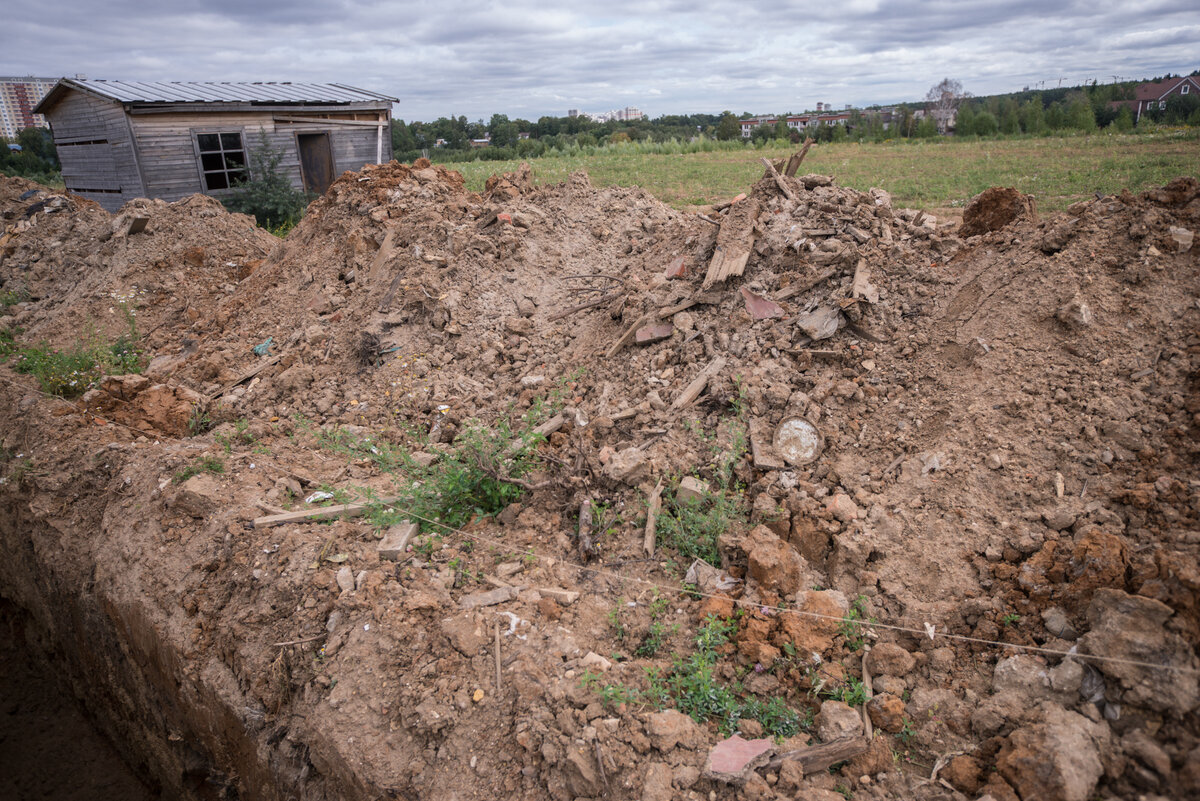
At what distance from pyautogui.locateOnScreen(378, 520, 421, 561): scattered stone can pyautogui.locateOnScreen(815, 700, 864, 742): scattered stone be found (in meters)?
2.43

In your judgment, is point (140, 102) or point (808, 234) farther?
point (140, 102)

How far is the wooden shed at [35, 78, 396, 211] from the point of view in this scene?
12.5m

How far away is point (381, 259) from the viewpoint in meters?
7.57

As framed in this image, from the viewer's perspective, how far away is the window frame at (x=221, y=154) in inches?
511

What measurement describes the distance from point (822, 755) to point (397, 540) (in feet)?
8.43

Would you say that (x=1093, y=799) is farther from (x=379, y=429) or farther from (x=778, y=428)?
(x=379, y=429)

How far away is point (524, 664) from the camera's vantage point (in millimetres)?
2998

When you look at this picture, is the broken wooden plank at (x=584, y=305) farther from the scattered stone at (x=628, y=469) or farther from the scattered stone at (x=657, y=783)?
the scattered stone at (x=657, y=783)

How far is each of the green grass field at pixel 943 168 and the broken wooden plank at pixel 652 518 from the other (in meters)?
9.64

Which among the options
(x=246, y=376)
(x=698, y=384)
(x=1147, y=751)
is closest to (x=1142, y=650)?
(x=1147, y=751)

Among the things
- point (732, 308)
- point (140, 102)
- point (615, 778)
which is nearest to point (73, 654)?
point (615, 778)

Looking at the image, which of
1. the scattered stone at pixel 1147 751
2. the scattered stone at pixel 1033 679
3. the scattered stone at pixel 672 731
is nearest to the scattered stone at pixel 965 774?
the scattered stone at pixel 1033 679

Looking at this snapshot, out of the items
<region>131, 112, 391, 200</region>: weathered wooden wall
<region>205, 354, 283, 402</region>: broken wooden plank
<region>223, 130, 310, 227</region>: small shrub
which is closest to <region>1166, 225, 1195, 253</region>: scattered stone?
<region>205, 354, 283, 402</region>: broken wooden plank

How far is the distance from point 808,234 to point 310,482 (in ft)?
13.9
